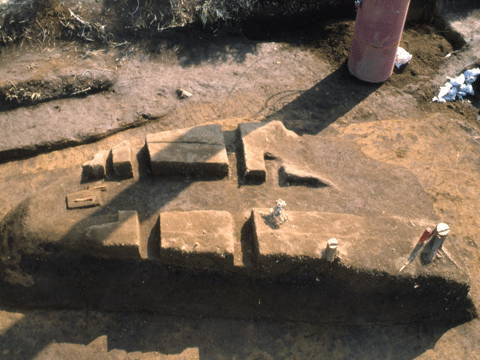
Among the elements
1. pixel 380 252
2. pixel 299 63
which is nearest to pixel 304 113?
pixel 299 63

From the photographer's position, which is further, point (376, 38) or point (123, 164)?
point (376, 38)

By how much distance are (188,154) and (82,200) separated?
2.89 feet

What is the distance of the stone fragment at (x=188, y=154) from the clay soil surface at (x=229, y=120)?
29 centimetres

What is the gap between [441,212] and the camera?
166 inches

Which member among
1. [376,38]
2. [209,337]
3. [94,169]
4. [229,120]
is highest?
[376,38]

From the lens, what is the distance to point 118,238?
9.75 ft

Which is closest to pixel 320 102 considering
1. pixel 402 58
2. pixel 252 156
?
pixel 402 58

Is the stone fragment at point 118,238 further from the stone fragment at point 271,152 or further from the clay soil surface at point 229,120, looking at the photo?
the stone fragment at point 271,152

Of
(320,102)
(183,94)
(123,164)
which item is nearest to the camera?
(123,164)

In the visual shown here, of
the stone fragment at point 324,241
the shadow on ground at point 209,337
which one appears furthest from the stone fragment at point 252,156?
the shadow on ground at point 209,337

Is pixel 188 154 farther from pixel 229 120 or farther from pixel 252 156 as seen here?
pixel 229 120

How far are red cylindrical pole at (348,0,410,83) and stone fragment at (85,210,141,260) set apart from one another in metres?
3.99

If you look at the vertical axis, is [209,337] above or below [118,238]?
below

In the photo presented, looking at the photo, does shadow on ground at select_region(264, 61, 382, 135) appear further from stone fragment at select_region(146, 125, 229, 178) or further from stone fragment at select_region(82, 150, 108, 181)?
stone fragment at select_region(82, 150, 108, 181)
